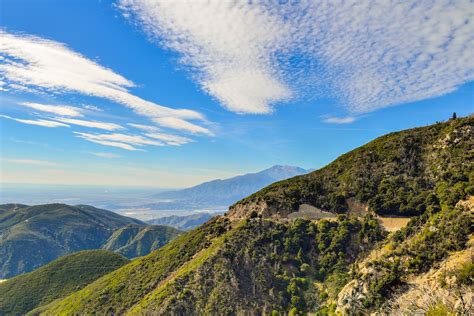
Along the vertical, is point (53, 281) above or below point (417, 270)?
below

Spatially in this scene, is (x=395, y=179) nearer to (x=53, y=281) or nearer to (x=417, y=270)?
(x=417, y=270)

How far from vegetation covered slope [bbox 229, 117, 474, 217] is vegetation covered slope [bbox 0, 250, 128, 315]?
67.0 m

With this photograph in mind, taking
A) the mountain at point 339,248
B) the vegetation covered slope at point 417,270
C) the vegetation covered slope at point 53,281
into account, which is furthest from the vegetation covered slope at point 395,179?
the vegetation covered slope at point 53,281

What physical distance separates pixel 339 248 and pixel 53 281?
98.7 m

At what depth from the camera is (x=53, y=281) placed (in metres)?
99.0

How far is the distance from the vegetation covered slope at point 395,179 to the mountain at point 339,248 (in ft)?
0.63

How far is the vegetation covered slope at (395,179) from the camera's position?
45.4 m

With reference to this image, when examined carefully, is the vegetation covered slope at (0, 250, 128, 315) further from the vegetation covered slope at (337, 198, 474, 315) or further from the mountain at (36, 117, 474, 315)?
the vegetation covered slope at (337, 198, 474, 315)

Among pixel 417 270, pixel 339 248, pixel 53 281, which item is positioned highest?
pixel 339 248

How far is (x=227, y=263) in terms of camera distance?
46438 millimetres

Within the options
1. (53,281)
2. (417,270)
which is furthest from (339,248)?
(53,281)

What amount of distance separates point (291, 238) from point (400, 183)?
2212cm

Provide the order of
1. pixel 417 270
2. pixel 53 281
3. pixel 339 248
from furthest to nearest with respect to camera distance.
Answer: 1. pixel 53 281
2. pixel 339 248
3. pixel 417 270

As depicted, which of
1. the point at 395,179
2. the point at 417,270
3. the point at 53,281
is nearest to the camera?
the point at 417,270
